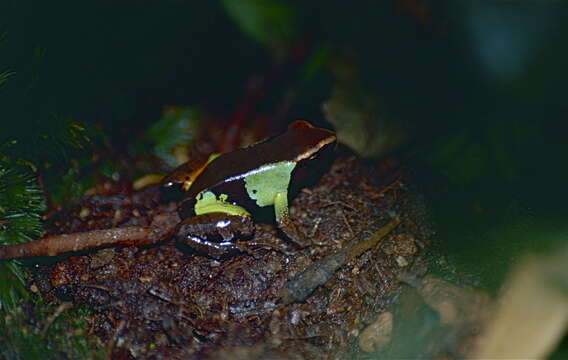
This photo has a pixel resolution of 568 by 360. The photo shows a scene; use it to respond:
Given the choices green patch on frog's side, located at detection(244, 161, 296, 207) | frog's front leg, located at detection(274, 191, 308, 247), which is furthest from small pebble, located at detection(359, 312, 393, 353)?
green patch on frog's side, located at detection(244, 161, 296, 207)

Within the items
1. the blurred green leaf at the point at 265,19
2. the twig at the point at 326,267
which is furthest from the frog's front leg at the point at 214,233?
the blurred green leaf at the point at 265,19

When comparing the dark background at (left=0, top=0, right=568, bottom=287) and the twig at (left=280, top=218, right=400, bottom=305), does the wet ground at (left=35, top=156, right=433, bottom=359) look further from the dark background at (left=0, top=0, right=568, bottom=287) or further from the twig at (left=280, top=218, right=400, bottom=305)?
the dark background at (left=0, top=0, right=568, bottom=287)

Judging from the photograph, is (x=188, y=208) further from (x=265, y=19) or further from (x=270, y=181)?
(x=265, y=19)

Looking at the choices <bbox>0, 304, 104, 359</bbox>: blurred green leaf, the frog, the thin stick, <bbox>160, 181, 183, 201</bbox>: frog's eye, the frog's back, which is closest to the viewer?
<bbox>0, 304, 104, 359</bbox>: blurred green leaf

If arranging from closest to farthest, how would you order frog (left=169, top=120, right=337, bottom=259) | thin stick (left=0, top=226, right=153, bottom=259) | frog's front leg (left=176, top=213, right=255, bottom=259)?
thin stick (left=0, top=226, right=153, bottom=259), frog's front leg (left=176, top=213, right=255, bottom=259), frog (left=169, top=120, right=337, bottom=259)

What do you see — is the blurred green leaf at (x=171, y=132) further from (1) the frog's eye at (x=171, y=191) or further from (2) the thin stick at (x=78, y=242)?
(2) the thin stick at (x=78, y=242)

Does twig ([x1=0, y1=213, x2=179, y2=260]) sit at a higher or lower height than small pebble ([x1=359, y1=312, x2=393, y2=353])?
higher

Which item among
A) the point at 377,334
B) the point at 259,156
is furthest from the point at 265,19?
the point at 377,334

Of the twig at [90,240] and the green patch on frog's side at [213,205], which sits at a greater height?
the green patch on frog's side at [213,205]
